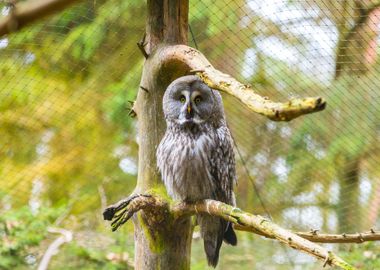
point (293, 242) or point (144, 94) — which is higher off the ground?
point (293, 242)

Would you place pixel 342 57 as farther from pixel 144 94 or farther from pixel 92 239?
pixel 92 239

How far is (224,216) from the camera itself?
76.2 inches

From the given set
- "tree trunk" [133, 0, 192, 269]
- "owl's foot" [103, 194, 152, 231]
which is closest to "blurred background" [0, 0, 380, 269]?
"tree trunk" [133, 0, 192, 269]

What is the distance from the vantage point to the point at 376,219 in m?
3.72

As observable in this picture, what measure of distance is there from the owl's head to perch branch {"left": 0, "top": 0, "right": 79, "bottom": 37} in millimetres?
1769

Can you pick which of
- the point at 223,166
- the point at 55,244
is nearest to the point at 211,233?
the point at 223,166

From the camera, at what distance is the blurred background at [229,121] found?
111 inches

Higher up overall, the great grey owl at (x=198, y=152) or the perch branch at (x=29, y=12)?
the perch branch at (x=29, y=12)

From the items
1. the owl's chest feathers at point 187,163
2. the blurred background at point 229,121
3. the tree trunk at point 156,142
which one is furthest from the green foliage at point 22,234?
the owl's chest feathers at point 187,163

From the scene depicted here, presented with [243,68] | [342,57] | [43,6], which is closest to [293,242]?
[43,6]

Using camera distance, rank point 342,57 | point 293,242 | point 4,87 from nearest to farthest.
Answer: point 293,242 → point 342,57 → point 4,87

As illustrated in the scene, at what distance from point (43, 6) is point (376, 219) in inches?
136

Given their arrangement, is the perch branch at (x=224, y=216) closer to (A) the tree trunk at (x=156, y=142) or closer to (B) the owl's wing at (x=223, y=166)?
(A) the tree trunk at (x=156, y=142)

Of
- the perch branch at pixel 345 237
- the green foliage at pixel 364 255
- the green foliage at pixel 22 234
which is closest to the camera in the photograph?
the perch branch at pixel 345 237
